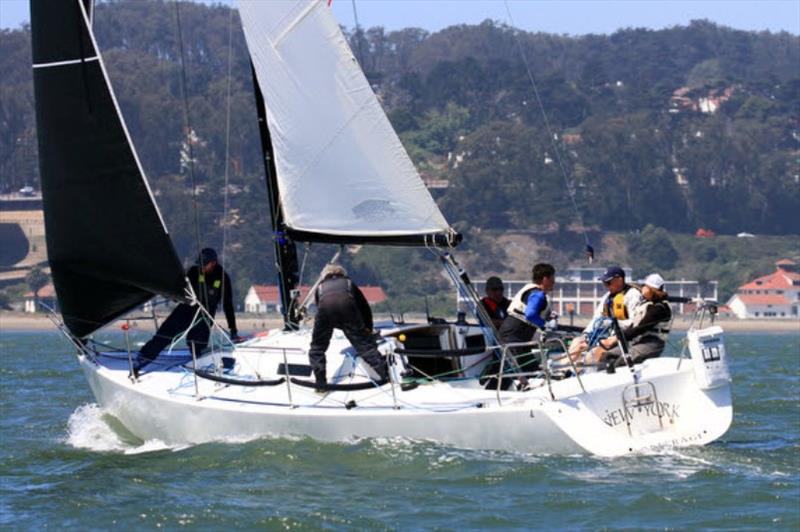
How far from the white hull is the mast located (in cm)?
115

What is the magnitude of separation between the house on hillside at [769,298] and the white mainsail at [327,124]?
250 feet

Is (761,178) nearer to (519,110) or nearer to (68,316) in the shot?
(519,110)

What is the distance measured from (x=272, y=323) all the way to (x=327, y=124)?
200ft

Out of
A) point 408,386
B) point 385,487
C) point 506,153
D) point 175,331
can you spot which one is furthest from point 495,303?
point 506,153

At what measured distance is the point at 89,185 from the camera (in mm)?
11836

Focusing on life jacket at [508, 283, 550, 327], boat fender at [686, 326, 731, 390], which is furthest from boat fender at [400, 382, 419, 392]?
boat fender at [686, 326, 731, 390]

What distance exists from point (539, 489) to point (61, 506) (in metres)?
2.55

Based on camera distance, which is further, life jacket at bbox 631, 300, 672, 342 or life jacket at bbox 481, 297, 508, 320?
life jacket at bbox 481, 297, 508, 320

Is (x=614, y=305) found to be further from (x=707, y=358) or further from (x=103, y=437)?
(x=103, y=437)

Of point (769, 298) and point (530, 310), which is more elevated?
point (530, 310)

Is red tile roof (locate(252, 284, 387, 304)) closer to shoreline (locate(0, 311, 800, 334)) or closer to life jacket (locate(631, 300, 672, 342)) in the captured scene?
shoreline (locate(0, 311, 800, 334))

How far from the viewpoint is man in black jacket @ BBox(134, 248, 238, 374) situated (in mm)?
12438

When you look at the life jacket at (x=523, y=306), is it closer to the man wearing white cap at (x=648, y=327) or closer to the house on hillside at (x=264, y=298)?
the man wearing white cap at (x=648, y=327)

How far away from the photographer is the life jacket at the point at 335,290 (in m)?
11.0
